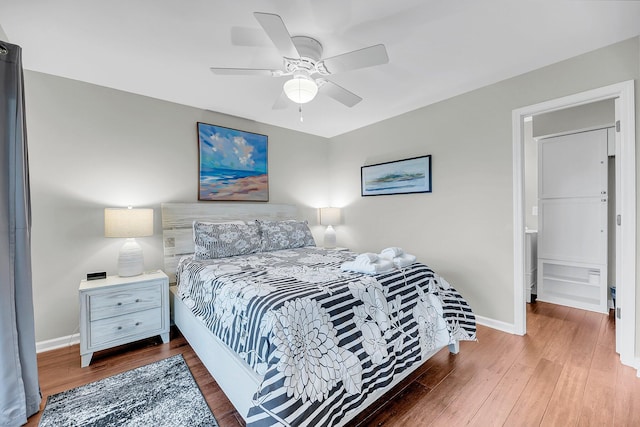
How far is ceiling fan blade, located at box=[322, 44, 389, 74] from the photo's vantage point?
1662 mm

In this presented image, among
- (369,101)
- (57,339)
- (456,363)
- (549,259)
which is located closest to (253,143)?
(369,101)

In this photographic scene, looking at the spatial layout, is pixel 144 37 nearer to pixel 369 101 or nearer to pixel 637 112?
pixel 369 101

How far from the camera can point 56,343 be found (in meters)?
2.41

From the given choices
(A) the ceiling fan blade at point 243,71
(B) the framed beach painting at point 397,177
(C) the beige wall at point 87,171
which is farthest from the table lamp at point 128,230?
(B) the framed beach painting at point 397,177

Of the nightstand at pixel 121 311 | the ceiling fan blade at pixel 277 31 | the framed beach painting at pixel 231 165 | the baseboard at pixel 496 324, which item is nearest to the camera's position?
the ceiling fan blade at pixel 277 31

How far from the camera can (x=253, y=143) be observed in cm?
366

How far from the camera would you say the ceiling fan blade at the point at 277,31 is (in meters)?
1.39

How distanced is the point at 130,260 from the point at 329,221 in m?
2.62

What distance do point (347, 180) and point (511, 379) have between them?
3.10m

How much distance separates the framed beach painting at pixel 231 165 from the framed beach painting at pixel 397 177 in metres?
1.48

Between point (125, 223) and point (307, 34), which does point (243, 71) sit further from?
point (125, 223)

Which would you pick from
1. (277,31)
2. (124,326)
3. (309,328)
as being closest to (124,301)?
(124,326)

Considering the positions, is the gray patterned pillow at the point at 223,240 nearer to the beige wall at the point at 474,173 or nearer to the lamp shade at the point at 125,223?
the lamp shade at the point at 125,223

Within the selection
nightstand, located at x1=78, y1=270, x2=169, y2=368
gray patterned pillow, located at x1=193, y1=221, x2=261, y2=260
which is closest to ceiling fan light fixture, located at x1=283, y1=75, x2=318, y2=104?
gray patterned pillow, located at x1=193, y1=221, x2=261, y2=260
